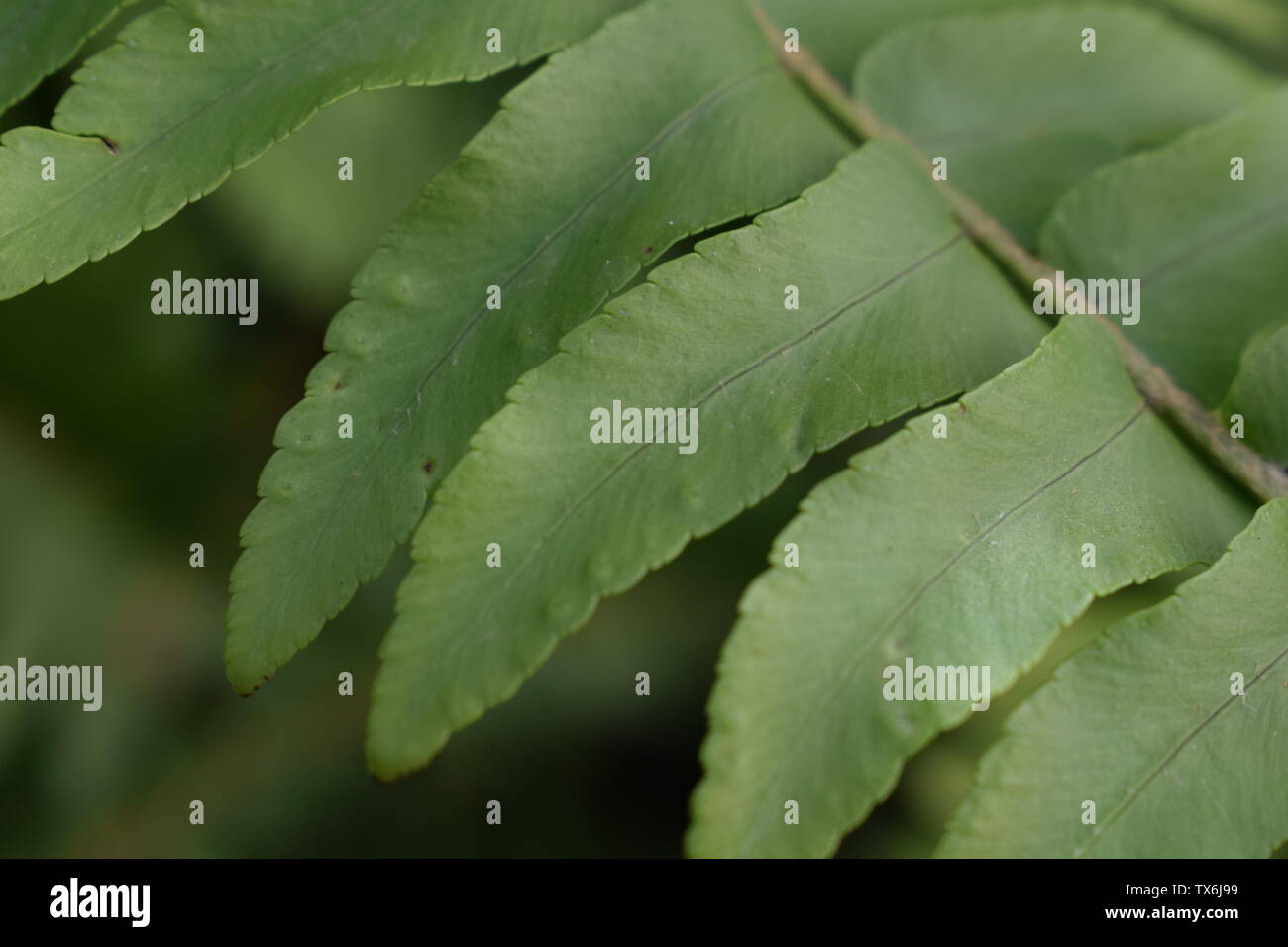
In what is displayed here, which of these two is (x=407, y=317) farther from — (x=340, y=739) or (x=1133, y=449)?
(x=340, y=739)

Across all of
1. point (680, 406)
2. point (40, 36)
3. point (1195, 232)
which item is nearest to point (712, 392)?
point (680, 406)

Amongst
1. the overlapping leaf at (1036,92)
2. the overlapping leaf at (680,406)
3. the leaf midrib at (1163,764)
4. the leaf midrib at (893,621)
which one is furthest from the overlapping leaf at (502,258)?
the leaf midrib at (1163,764)

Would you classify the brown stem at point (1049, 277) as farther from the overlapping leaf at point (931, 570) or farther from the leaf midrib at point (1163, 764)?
the leaf midrib at point (1163, 764)

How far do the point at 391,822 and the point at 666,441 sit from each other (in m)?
2.11

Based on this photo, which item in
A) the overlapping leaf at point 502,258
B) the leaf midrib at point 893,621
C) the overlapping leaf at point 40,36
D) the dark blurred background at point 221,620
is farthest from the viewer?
the dark blurred background at point 221,620

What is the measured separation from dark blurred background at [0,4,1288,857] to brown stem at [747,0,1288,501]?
1134 mm

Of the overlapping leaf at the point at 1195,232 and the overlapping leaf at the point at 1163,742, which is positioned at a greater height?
the overlapping leaf at the point at 1195,232

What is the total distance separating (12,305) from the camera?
10.2 feet

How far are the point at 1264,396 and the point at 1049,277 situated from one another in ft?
1.29

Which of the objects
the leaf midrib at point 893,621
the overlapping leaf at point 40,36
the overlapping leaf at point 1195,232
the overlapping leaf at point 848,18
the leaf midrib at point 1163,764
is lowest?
the leaf midrib at point 1163,764

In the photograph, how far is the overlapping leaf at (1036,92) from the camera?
6.49 ft

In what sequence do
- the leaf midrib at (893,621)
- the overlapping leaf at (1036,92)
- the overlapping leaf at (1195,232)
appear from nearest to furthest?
1. the leaf midrib at (893,621)
2. the overlapping leaf at (1195,232)
3. the overlapping leaf at (1036,92)

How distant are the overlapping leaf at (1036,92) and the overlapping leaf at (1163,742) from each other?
0.82 metres

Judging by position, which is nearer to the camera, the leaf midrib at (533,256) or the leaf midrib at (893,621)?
the leaf midrib at (893,621)
